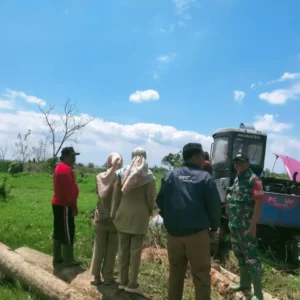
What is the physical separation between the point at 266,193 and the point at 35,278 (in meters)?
4.17

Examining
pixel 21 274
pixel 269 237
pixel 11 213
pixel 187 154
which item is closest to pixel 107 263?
pixel 21 274

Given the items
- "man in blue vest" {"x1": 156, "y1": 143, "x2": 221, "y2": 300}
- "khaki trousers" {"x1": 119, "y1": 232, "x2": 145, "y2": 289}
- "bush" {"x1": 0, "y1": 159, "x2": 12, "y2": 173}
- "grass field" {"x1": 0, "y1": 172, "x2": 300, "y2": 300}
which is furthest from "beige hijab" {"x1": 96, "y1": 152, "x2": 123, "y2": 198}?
"bush" {"x1": 0, "y1": 159, "x2": 12, "y2": 173}

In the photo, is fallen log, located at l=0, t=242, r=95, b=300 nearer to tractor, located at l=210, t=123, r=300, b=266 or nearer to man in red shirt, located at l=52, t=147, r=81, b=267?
man in red shirt, located at l=52, t=147, r=81, b=267

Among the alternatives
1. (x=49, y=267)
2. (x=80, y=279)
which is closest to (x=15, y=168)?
(x=49, y=267)

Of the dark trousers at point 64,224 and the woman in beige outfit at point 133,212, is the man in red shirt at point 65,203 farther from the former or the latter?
the woman in beige outfit at point 133,212

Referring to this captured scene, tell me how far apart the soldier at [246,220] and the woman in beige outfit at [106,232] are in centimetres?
151

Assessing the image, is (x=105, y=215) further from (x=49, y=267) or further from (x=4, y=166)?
(x=4, y=166)

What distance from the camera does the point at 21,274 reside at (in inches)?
210

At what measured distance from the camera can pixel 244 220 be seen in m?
4.73

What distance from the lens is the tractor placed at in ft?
22.9

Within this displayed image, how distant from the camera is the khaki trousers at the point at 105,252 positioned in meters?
4.89

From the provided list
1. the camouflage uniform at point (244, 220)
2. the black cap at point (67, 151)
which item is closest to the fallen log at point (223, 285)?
the camouflage uniform at point (244, 220)

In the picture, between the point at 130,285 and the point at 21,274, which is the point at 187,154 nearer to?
the point at 130,285

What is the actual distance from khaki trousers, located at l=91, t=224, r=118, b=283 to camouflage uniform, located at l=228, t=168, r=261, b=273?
60.0 inches
